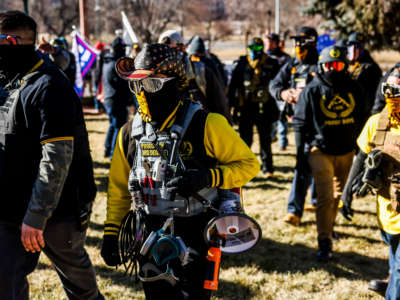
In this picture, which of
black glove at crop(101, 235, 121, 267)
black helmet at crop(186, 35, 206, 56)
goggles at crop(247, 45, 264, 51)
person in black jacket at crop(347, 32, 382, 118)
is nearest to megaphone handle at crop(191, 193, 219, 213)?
black glove at crop(101, 235, 121, 267)

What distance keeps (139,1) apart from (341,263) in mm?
22961

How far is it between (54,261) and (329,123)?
3.17 metres

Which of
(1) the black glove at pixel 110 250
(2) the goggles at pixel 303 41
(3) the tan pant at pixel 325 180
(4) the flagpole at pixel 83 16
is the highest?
(4) the flagpole at pixel 83 16

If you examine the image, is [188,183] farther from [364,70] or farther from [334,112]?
[364,70]

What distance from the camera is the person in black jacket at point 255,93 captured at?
7.82 meters

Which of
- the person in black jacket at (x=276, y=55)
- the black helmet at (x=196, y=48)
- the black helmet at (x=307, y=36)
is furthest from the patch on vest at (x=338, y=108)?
the person in black jacket at (x=276, y=55)

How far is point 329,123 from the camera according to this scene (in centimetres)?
492

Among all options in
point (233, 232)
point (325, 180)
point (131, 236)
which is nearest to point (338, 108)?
point (325, 180)

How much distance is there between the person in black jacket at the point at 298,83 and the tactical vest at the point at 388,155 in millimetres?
2122

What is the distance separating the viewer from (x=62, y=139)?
275cm

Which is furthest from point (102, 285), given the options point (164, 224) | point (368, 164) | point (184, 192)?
point (368, 164)

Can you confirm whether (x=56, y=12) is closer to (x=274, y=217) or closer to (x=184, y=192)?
(x=274, y=217)

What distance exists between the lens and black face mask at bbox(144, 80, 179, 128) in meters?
2.68

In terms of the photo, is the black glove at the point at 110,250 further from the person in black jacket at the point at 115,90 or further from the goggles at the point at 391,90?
the person in black jacket at the point at 115,90
